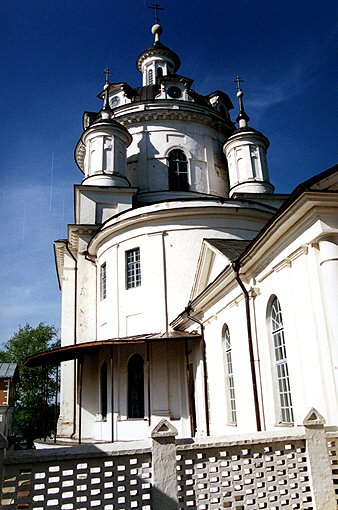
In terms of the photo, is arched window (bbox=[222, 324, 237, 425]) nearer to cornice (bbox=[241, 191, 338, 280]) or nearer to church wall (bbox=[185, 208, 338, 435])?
church wall (bbox=[185, 208, 338, 435])

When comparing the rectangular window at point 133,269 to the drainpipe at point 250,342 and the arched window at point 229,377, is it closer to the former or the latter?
the arched window at point 229,377

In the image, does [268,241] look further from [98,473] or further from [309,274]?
[98,473]

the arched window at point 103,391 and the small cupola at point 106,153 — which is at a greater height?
the small cupola at point 106,153

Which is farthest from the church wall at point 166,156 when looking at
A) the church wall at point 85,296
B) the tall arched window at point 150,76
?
the tall arched window at point 150,76

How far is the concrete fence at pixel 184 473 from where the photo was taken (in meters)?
5.05

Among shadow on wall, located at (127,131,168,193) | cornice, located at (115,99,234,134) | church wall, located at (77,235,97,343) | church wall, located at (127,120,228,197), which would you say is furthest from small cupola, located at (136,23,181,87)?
church wall, located at (77,235,97,343)

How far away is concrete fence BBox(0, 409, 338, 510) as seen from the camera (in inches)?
199

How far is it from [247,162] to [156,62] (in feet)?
36.4

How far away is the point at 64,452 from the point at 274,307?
18.5ft

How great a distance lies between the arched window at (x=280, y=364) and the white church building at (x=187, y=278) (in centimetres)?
3

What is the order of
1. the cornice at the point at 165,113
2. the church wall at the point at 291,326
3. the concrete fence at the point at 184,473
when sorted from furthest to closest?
the cornice at the point at 165,113 < the church wall at the point at 291,326 < the concrete fence at the point at 184,473

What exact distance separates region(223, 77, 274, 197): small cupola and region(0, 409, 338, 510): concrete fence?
56.6ft

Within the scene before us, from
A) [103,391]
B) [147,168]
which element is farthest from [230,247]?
[147,168]

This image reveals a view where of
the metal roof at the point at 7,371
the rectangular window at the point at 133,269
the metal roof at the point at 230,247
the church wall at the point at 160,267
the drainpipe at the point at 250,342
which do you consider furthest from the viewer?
the metal roof at the point at 7,371
